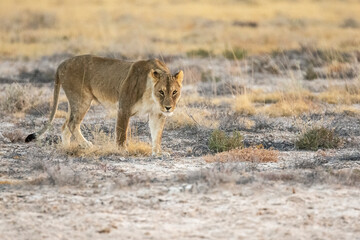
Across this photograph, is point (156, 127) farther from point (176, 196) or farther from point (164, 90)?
point (176, 196)

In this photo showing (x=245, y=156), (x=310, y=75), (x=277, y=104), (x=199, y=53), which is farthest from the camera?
(x=199, y=53)

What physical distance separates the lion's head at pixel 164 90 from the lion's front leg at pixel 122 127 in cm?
49

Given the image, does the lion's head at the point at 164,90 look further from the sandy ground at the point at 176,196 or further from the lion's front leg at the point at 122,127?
the sandy ground at the point at 176,196

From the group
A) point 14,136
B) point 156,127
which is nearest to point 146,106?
point 156,127

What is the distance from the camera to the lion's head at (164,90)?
9844 mm

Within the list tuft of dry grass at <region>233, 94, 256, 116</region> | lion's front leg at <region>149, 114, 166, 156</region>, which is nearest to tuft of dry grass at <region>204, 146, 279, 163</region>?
lion's front leg at <region>149, 114, 166, 156</region>

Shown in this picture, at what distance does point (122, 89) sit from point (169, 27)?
27.2 m

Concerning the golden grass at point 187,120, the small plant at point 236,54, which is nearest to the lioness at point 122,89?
the golden grass at point 187,120

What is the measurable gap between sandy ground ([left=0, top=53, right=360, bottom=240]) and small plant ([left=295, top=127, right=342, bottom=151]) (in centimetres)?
29

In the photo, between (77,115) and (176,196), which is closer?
(176,196)

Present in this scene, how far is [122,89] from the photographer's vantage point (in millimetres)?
10195

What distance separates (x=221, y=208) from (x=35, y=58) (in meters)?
17.5

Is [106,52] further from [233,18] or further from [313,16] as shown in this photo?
[313,16]

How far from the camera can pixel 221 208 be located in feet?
23.7
